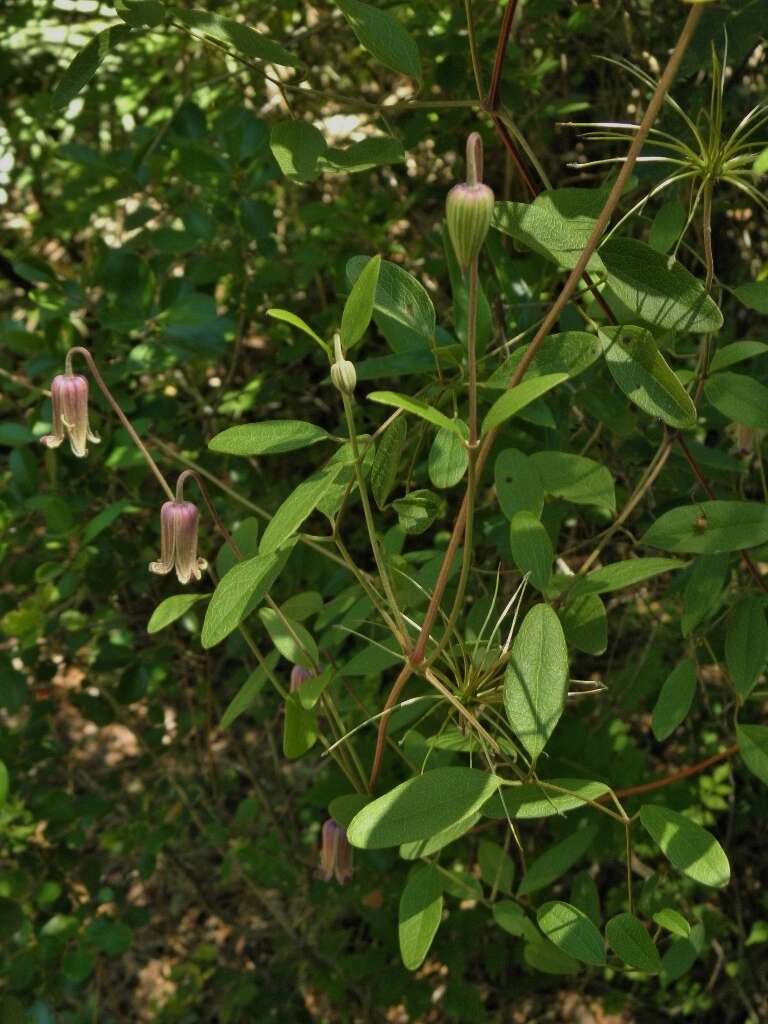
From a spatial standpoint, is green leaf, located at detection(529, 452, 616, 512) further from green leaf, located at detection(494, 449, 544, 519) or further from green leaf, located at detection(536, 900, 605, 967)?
green leaf, located at detection(536, 900, 605, 967)

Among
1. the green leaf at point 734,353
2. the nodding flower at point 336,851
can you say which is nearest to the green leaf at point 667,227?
the green leaf at point 734,353

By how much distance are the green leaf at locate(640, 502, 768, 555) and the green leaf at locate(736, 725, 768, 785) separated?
0.50 feet

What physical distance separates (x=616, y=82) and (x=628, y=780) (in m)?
1.11

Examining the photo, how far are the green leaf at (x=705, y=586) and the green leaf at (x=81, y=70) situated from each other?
27.3 inches

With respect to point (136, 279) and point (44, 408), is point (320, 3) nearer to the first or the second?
point (136, 279)

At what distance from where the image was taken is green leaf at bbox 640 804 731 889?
0.90 meters

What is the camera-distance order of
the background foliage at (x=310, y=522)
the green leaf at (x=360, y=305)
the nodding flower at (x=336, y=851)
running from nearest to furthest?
the green leaf at (x=360, y=305)
the nodding flower at (x=336, y=851)
the background foliage at (x=310, y=522)

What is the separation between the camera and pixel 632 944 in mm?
949

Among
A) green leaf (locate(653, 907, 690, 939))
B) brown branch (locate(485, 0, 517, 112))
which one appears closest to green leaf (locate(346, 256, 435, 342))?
brown branch (locate(485, 0, 517, 112))

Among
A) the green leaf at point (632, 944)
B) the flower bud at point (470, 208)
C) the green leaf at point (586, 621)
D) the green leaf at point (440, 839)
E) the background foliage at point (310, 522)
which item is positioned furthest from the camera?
the background foliage at point (310, 522)

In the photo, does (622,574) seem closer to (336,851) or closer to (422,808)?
(422,808)

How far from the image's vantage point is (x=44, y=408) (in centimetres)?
164

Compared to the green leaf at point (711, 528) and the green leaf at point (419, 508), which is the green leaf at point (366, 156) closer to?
the green leaf at point (419, 508)

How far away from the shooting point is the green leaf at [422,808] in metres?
0.80
